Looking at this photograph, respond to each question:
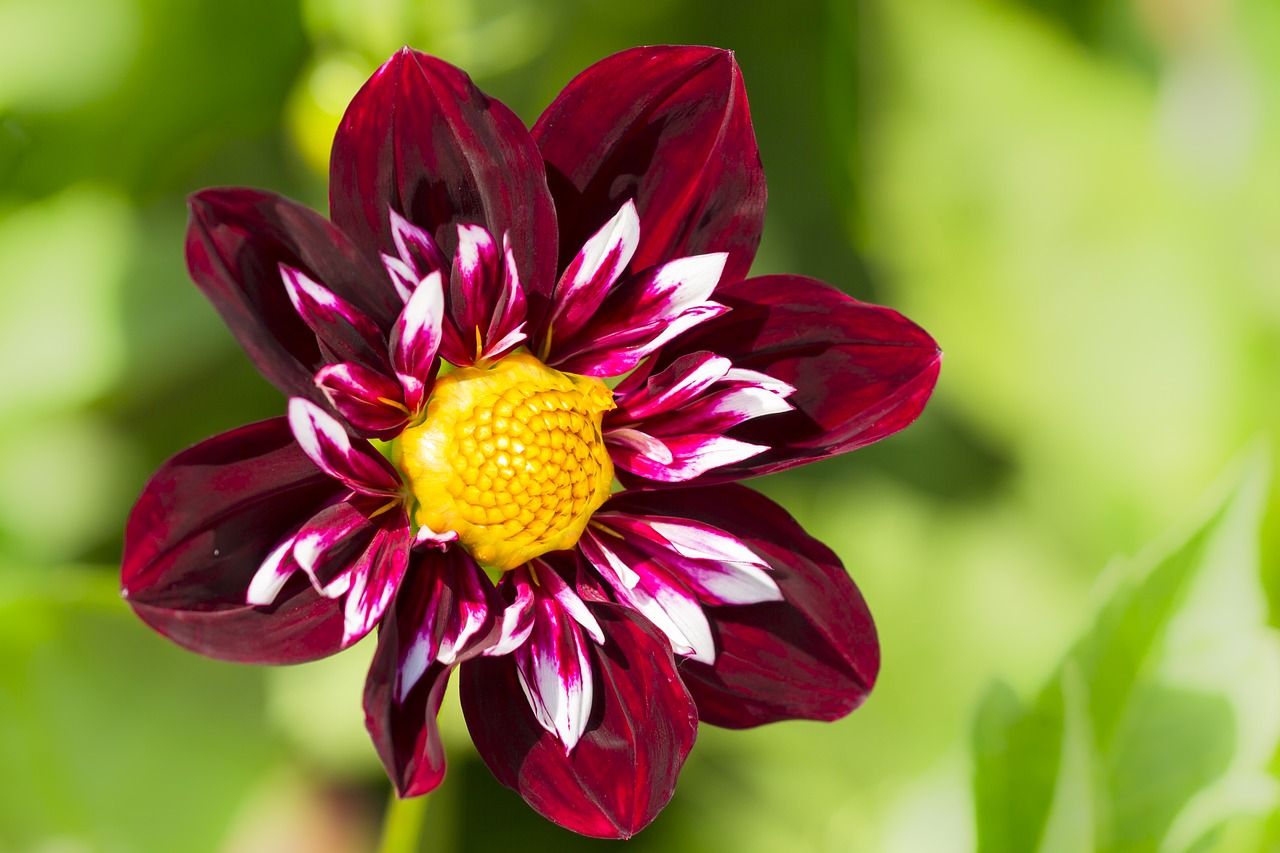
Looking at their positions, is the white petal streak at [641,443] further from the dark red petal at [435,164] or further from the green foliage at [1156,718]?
the green foliage at [1156,718]

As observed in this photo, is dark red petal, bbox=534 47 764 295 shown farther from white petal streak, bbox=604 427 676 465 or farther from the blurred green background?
the blurred green background

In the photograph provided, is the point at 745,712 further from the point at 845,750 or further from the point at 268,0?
the point at 268,0

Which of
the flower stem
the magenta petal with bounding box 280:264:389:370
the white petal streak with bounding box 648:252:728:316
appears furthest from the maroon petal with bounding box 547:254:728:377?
the flower stem

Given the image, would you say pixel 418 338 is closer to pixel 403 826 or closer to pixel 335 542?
pixel 335 542

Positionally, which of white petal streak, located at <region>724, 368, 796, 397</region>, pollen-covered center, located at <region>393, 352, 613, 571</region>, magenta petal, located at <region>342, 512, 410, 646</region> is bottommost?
magenta petal, located at <region>342, 512, 410, 646</region>

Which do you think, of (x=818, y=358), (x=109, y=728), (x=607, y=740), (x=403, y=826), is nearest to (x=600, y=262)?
(x=818, y=358)

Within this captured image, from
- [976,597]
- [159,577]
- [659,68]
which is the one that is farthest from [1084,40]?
[159,577]
